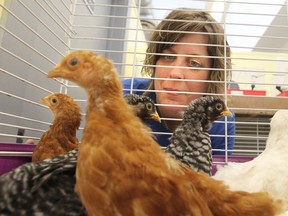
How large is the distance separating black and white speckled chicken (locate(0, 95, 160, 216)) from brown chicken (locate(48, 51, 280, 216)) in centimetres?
15

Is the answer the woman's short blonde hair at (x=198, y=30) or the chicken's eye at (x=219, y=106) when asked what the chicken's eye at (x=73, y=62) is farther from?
the woman's short blonde hair at (x=198, y=30)

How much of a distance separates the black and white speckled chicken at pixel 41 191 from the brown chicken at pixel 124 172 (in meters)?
0.15

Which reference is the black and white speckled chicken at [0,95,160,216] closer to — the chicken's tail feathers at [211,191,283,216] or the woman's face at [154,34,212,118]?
the chicken's tail feathers at [211,191,283,216]

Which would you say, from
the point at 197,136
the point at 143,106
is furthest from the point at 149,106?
the point at 197,136

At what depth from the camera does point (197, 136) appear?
3.27 feet

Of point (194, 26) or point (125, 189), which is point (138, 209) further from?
point (194, 26)

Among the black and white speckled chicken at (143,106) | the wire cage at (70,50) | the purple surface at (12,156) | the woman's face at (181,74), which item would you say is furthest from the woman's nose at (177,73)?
the purple surface at (12,156)

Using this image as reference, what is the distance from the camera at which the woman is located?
1331 mm

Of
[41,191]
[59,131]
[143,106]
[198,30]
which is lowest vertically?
[41,191]

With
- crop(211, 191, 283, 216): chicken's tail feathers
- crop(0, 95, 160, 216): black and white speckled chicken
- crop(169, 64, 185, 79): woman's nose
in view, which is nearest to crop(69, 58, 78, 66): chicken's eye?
crop(0, 95, 160, 216): black and white speckled chicken

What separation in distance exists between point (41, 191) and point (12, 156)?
373 mm

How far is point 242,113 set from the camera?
220 centimetres

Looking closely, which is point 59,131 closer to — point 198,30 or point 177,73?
point 177,73

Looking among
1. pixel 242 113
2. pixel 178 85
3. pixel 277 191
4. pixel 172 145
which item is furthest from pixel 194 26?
pixel 242 113
